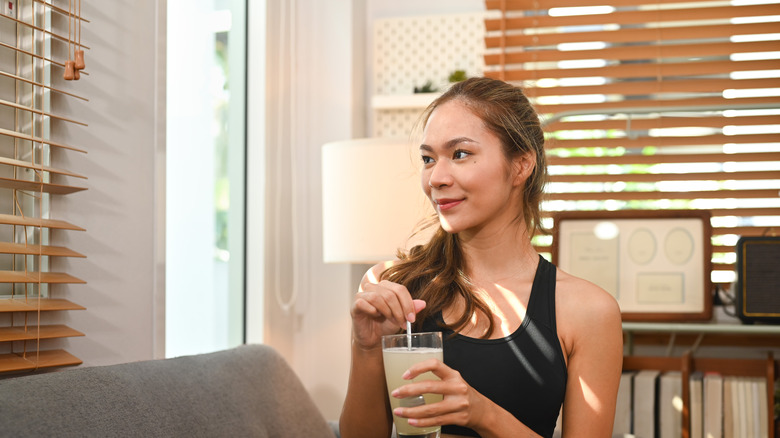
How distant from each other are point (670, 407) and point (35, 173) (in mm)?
2005

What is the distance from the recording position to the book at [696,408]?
2.37 metres

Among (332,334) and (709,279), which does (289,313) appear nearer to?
(332,334)

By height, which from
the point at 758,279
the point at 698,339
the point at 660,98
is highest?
the point at 660,98

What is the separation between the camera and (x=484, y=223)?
1.51 meters

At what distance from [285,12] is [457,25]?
2.42 feet

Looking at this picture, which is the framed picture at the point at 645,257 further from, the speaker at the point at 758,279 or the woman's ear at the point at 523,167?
the woman's ear at the point at 523,167

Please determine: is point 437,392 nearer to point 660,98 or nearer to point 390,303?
point 390,303

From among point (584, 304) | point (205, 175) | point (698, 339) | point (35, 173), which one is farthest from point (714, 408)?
point (35, 173)

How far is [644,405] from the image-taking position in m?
2.42

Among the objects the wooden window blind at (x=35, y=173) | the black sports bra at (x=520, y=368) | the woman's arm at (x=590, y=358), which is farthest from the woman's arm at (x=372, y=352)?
the wooden window blind at (x=35, y=173)

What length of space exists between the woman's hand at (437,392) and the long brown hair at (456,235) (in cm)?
36

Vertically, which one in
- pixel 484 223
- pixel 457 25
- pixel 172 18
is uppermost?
pixel 457 25

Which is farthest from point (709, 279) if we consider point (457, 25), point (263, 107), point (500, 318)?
point (263, 107)

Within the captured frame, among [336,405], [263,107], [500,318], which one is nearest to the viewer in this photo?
[500,318]
